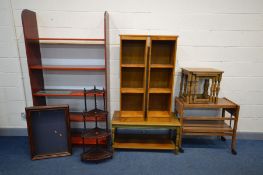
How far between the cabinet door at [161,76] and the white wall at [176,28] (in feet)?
0.72

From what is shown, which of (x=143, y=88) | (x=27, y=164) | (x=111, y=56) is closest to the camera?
(x=27, y=164)

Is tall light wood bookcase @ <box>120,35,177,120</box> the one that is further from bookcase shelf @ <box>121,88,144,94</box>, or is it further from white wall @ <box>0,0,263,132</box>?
white wall @ <box>0,0,263,132</box>

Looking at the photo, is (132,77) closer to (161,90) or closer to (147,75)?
(147,75)

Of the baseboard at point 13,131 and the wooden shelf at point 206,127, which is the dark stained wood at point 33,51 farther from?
the wooden shelf at point 206,127

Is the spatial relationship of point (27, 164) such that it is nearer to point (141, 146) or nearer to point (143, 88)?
point (141, 146)

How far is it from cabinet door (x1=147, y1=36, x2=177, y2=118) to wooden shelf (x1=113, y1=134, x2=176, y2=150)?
16.0 inches

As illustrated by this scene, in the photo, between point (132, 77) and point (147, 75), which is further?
point (132, 77)

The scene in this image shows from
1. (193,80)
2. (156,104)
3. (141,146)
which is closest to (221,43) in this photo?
A: (193,80)

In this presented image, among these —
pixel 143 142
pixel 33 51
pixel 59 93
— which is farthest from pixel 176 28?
pixel 33 51

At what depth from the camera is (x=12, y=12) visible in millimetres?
2486

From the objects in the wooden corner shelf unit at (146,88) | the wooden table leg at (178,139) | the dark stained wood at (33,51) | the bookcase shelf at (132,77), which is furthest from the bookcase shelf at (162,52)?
the dark stained wood at (33,51)

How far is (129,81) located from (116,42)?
1.92 feet

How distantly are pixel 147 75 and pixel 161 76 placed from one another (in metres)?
0.33

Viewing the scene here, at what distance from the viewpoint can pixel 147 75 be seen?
2.35 metres
